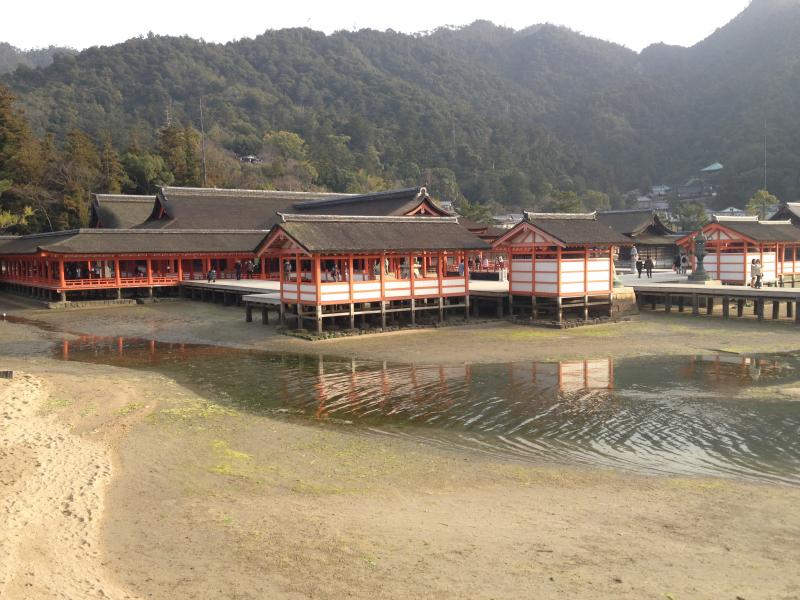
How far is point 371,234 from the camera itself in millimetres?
23594

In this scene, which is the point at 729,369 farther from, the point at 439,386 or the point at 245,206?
the point at 245,206

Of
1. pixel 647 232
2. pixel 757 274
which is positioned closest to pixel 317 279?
pixel 757 274

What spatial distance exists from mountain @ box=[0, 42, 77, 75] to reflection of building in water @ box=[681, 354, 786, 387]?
142395 mm

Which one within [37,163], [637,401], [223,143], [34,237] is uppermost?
[223,143]

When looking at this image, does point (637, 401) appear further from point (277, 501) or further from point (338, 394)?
point (277, 501)

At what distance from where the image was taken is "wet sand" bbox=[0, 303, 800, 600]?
6.06 m

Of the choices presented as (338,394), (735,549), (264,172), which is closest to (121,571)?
(735,549)

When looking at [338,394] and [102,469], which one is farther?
[338,394]

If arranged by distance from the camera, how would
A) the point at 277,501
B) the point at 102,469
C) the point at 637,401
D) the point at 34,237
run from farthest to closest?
the point at 34,237
the point at 637,401
the point at 102,469
the point at 277,501

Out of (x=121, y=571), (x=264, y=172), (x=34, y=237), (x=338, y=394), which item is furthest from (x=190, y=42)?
(x=121, y=571)

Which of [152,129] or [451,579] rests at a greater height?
[152,129]

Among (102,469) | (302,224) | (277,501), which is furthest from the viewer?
(302,224)

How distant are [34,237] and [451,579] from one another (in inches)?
1502

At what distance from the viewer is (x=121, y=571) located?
20.4ft
